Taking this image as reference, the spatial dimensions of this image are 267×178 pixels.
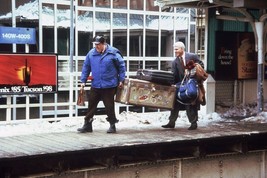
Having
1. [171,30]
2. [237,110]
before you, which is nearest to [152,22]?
[171,30]

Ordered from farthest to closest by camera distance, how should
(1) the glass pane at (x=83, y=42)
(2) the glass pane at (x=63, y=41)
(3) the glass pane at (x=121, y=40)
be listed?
(3) the glass pane at (x=121, y=40)
(1) the glass pane at (x=83, y=42)
(2) the glass pane at (x=63, y=41)

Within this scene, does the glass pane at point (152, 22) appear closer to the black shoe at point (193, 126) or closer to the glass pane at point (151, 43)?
the glass pane at point (151, 43)

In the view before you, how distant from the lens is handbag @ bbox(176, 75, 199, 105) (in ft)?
31.9

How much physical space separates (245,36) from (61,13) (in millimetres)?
5922

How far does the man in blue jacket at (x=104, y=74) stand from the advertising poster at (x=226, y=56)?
6819mm

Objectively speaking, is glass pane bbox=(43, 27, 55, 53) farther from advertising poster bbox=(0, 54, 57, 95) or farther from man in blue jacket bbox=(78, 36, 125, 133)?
man in blue jacket bbox=(78, 36, 125, 133)

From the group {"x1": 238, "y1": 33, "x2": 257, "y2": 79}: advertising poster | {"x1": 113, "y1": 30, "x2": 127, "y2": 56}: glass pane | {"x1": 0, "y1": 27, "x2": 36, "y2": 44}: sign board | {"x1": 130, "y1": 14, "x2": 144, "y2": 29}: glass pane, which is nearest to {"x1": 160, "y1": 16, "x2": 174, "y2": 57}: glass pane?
{"x1": 130, "y1": 14, "x2": 144, "y2": 29}: glass pane

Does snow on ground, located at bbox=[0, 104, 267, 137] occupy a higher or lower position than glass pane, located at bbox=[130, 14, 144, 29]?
lower

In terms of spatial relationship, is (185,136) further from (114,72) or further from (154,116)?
(154,116)

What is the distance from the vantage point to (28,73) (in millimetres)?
11602

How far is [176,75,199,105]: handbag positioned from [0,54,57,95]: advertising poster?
3.48 m

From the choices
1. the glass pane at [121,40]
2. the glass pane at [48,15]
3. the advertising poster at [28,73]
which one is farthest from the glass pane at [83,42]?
the advertising poster at [28,73]

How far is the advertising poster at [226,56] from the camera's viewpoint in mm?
15370

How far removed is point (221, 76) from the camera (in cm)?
1550
